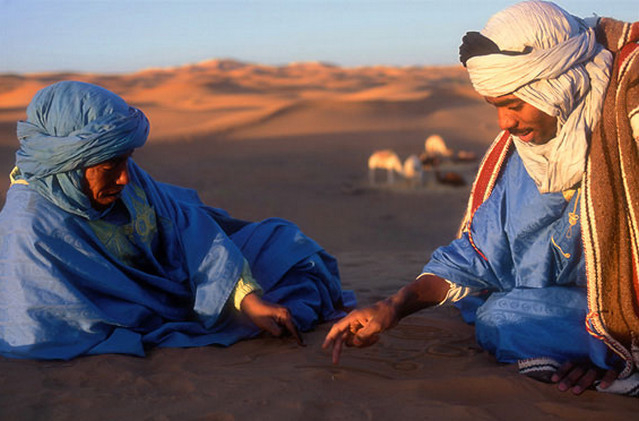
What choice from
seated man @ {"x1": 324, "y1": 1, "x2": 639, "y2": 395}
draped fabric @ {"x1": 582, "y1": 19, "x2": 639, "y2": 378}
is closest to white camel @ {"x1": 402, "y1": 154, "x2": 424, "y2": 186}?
seated man @ {"x1": 324, "y1": 1, "x2": 639, "y2": 395}

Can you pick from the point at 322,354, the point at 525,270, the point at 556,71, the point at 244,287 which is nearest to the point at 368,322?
the point at 322,354

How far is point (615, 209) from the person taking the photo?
10.00 ft

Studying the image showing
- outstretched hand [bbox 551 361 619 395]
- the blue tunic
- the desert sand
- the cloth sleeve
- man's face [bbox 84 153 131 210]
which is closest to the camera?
the desert sand

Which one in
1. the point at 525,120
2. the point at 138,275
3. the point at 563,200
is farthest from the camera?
the point at 138,275

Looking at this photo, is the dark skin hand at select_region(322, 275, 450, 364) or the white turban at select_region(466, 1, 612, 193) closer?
the white turban at select_region(466, 1, 612, 193)

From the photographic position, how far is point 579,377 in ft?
10.4

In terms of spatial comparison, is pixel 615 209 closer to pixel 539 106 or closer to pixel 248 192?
pixel 539 106

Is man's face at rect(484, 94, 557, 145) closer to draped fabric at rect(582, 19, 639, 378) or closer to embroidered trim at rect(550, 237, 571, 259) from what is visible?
draped fabric at rect(582, 19, 639, 378)

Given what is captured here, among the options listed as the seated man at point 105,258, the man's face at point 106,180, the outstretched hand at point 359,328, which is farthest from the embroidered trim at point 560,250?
the man's face at point 106,180

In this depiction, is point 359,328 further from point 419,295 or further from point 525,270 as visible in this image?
point 525,270

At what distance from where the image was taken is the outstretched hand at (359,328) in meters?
3.16

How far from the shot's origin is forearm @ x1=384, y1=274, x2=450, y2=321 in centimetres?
332

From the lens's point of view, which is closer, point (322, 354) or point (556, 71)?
point (556, 71)

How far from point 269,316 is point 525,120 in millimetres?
1706
